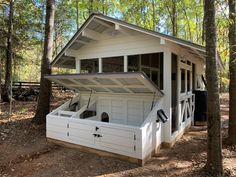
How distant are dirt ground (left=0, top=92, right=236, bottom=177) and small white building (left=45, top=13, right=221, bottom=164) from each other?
0.97 ft

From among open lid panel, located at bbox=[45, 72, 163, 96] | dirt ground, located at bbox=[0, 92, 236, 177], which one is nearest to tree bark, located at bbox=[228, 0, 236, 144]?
dirt ground, located at bbox=[0, 92, 236, 177]

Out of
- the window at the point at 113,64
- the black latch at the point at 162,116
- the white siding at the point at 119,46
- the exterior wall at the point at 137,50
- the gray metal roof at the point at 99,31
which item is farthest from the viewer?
the window at the point at 113,64

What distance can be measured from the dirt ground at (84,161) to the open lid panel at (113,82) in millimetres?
1930

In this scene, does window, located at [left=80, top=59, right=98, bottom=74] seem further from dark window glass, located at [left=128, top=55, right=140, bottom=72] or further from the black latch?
the black latch

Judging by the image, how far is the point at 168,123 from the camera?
6.32m

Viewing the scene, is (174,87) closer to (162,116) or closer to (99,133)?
(162,116)

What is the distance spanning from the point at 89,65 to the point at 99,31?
1523 mm

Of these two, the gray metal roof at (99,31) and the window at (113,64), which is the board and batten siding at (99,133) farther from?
the gray metal roof at (99,31)

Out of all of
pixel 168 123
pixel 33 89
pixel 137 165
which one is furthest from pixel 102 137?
pixel 33 89

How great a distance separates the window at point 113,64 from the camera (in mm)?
7455

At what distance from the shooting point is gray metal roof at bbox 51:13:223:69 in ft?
18.0

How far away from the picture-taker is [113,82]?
19.2ft

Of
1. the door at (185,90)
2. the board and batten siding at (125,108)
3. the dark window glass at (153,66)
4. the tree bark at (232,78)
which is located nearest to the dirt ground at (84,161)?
the tree bark at (232,78)

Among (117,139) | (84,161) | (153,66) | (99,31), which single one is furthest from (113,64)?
(84,161)
